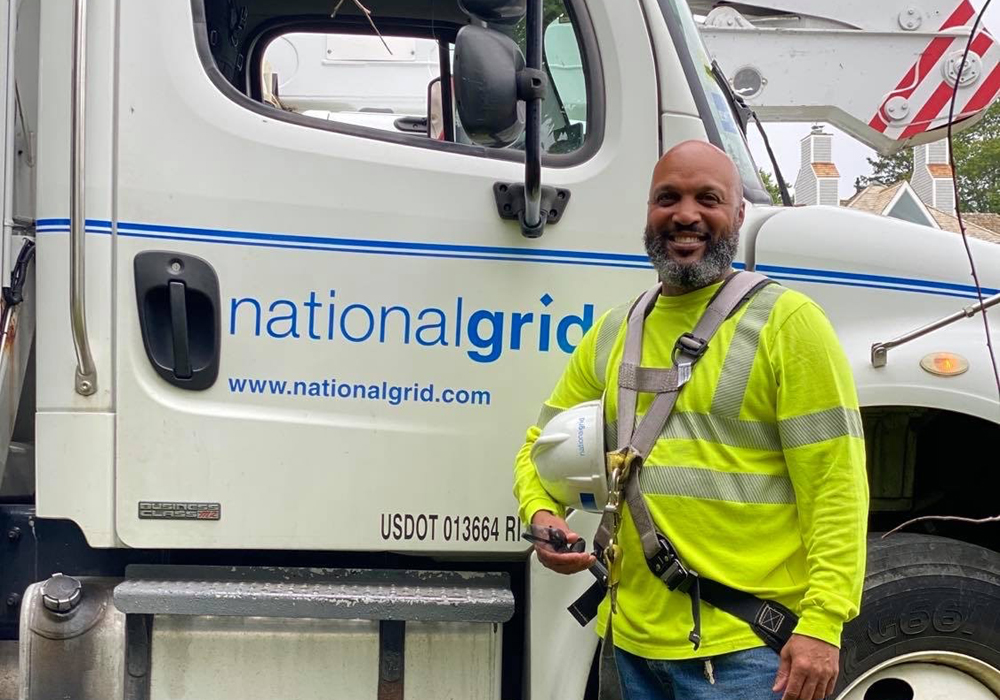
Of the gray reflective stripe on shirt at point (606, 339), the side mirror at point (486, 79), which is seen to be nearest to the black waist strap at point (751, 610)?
the gray reflective stripe on shirt at point (606, 339)

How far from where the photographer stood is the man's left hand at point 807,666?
1731mm

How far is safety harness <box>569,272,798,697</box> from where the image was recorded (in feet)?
6.11

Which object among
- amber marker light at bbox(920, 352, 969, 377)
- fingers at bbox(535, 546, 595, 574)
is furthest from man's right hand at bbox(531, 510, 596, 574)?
amber marker light at bbox(920, 352, 969, 377)

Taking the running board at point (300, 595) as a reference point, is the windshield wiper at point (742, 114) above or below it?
above

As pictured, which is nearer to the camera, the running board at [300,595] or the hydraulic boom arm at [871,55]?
the running board at [300,595]

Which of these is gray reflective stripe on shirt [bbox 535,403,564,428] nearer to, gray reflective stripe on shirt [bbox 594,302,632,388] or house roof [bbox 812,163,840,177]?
gray reflective stripe on shirt [bbox 594,302,632,388]

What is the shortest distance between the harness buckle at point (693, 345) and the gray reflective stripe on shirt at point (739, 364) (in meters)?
0.05

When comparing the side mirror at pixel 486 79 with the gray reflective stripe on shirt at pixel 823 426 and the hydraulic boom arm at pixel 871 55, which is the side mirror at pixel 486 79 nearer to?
the gray reflective stripe on shirt at pixel 823 426

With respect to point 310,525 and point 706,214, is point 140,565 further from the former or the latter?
point 706,214

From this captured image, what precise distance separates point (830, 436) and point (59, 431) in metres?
1.71

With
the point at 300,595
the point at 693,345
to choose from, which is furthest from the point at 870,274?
the point at 300,595

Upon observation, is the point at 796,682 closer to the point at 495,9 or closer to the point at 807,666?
the point at 807,666

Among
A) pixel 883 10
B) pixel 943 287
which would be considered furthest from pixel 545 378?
pixel 883 10

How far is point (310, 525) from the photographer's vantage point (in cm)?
249
